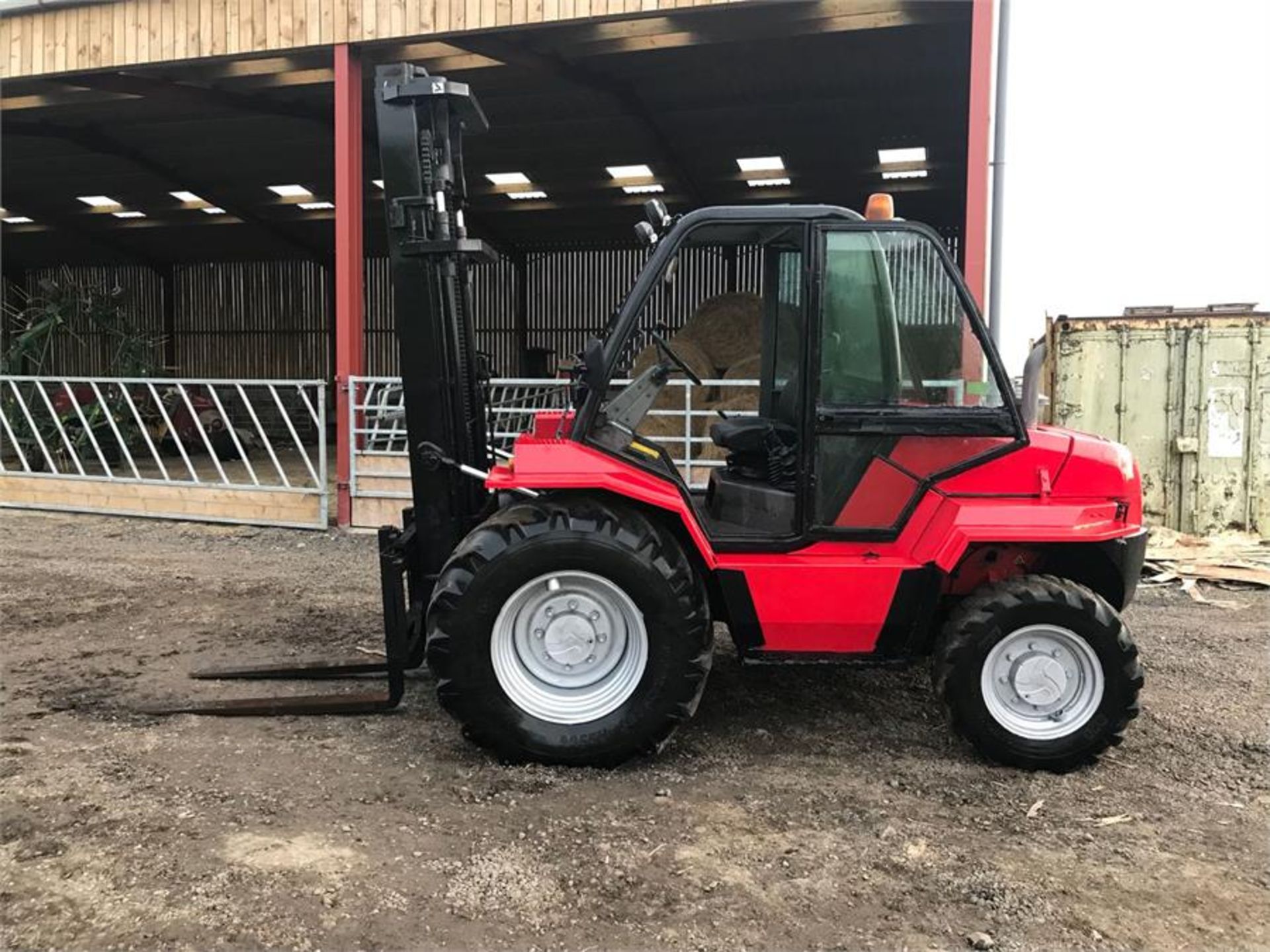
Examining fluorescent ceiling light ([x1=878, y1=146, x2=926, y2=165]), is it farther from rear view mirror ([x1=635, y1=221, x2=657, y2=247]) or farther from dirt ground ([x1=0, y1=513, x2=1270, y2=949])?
rear view mirror ([x1=635, y1=221, x2=657, y2=247])

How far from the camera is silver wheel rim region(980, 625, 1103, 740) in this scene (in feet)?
12.7

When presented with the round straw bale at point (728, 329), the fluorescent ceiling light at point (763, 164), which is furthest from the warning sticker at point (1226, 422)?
the fluorescent ceiling light at point (763, 164)

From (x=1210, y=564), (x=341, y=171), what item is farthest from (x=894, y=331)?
(x=341, y=171)

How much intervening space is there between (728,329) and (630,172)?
19.1 ft

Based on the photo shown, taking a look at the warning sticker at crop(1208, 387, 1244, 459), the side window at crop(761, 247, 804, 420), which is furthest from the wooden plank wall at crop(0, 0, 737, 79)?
the warning sticker at crop(1208, 387, 1244, 459)

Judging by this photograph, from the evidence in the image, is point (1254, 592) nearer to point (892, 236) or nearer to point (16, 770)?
point (892, 236)

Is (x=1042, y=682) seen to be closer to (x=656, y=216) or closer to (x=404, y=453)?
(x=656, y=216)

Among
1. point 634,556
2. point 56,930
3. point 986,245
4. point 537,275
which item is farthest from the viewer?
point 537,275

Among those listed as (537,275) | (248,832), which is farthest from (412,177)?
(537,275)

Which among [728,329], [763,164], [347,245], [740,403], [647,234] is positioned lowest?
[740,403]

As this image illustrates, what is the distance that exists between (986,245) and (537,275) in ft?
55.1

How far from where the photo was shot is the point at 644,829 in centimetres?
336

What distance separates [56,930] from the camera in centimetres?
272

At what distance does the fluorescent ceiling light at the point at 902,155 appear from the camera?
14891mm
